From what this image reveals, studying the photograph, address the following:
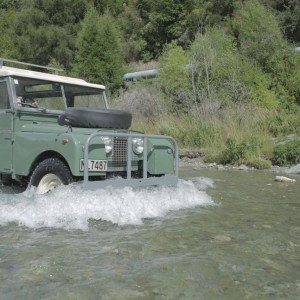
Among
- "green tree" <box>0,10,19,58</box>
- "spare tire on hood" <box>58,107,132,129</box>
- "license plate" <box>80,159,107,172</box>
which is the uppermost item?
"green tree" <box>0,10,19,58</box>

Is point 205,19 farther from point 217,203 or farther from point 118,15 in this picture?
point 217,203

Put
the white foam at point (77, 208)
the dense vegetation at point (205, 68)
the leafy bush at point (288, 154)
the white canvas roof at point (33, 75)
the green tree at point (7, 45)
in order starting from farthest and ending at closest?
the green tree at point (7, 45), the dense vegetation at point (205, 68), the leafy bush at point (288, 154), the white canvas roof at point (33, 75), the white foam at point (77, 208)

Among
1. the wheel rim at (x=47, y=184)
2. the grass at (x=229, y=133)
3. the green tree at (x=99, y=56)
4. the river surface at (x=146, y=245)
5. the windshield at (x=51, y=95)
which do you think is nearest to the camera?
the river surface at (x=146, y=245)

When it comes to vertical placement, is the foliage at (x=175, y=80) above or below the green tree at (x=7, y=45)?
below

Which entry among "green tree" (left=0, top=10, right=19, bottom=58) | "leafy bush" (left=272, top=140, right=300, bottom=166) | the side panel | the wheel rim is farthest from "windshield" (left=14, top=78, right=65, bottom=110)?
"green tree" (left=0, top=10, right=19, bottom=58)

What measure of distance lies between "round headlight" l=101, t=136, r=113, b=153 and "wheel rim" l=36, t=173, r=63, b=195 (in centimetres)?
80

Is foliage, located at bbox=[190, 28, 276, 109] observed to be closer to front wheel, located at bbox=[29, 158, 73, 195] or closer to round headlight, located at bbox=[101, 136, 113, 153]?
round headlight, located at bbox=[101, 136, 113, 153]

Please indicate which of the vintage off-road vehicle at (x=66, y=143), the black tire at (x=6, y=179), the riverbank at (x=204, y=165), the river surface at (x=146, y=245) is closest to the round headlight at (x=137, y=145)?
the vintage off-road vehicle at (x=66, y=143)

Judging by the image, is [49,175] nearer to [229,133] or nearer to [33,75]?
[33,75]

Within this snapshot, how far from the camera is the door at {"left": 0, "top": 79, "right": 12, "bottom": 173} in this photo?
7.31 meters

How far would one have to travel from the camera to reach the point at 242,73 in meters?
21.3

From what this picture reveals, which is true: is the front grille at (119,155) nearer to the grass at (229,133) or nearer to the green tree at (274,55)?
the grass at (229,133)

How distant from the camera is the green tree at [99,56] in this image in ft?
100

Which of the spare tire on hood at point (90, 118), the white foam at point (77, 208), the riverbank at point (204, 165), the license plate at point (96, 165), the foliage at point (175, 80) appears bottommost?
the riverbank at point (204, 165)
